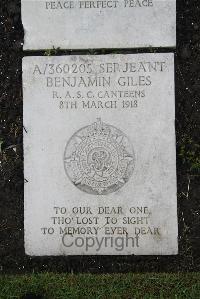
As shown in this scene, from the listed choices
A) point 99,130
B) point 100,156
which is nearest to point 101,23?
point 99,130

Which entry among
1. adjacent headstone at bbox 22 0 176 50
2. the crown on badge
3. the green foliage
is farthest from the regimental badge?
adjacent headstone at bbox 22 0 176 50

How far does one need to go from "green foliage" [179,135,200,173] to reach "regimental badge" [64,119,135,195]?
17.9 inches

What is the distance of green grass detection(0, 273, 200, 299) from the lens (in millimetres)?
4297

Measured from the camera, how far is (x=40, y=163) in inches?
174

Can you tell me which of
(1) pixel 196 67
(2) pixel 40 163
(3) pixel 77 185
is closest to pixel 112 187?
(3) pixel 77 185

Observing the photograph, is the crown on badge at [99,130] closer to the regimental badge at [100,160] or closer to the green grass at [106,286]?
the regimental badge at [100,160]

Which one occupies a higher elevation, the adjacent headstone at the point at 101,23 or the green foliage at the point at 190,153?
the adjacent headstone at the point at 101,23

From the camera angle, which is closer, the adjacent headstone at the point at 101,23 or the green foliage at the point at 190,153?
the adjacent headstone at the point at 101,23

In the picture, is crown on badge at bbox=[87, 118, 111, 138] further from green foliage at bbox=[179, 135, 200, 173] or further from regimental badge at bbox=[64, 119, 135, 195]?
green foliage at bbox=[179, 135, 200, 173]

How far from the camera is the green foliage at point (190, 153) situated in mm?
4496

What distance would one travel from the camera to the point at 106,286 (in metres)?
4.33

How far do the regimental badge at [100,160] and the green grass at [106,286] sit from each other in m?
0.72

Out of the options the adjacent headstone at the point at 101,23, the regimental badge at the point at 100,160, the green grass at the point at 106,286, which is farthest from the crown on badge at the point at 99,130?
the green grass at the point at 106,286

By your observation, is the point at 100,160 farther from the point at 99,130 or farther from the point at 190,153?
the point at 190,153
